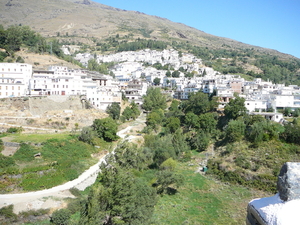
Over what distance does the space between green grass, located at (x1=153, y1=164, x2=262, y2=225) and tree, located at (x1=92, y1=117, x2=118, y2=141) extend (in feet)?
33.0

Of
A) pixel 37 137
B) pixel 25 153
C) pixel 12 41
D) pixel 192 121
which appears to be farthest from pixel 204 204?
pixel 12 41

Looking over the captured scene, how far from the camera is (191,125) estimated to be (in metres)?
37.0

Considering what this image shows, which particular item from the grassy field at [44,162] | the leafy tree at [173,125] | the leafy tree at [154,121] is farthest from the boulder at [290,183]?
the leafy tree at [154,121]

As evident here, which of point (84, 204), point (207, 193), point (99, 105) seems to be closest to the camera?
point (84, 204)

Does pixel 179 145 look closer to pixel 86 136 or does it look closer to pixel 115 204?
pixel 86 136

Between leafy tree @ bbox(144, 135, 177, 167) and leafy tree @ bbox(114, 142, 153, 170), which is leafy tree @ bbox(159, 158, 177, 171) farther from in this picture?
leafy tree @ bbox(114, 142, 153, 170)

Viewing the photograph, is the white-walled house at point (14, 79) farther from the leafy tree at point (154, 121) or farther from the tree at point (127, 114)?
the leafy tree at point (154, 121)

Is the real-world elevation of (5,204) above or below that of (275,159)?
below

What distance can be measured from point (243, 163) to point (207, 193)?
6.07m

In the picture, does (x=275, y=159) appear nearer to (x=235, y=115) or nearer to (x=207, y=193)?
(x=207, y=193)

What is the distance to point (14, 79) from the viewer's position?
119ft

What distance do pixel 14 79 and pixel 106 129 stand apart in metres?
16.6

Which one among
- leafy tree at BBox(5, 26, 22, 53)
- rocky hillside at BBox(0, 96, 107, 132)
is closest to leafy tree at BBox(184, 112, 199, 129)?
rocky hillside at BBox(0, 96, 107, 132)

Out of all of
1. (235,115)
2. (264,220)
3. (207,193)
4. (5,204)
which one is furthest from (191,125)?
(264,220)
